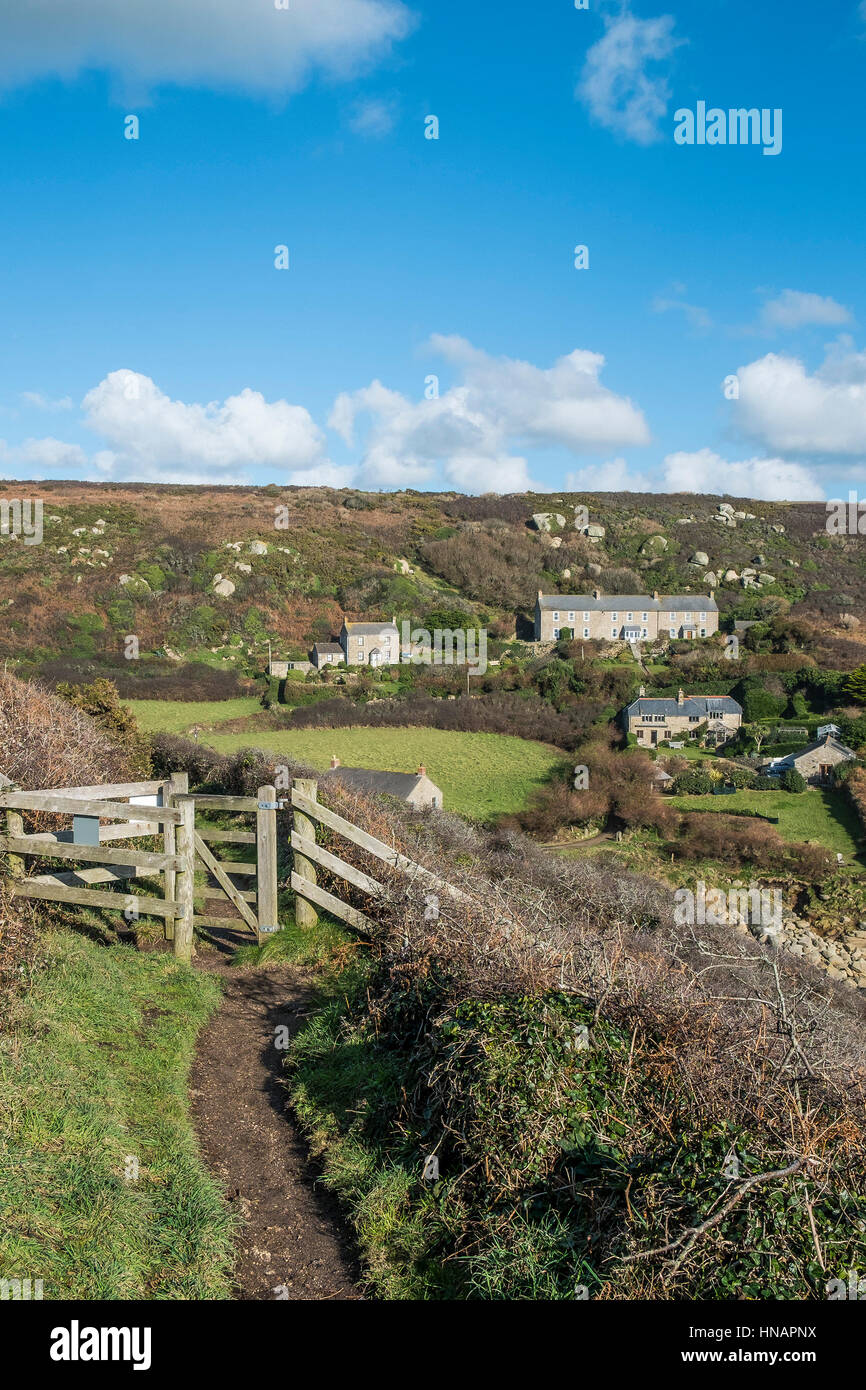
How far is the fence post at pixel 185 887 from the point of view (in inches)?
325

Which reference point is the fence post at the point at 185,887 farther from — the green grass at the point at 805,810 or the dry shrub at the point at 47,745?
the green grass at the point at 805,810

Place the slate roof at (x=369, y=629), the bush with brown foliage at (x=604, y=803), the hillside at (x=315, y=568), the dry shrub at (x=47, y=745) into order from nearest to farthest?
the dry shrub at (x=47, y=745), the bush with brown foliage at (x=604, y=803), the hillside at (x=315, y=568), the slate roof at (x=369, y=629)

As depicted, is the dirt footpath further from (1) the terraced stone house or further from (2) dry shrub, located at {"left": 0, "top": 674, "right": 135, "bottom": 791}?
(1) the terraced stone house

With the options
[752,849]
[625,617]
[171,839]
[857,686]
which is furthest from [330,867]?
[625,617]

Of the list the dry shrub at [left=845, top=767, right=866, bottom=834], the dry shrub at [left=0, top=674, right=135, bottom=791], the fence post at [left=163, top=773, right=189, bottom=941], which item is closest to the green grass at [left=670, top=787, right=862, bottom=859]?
the dry shrub at [left=845, top=767, right=866, bottom=834]

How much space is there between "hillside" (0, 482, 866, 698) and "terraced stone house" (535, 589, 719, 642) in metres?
2.79

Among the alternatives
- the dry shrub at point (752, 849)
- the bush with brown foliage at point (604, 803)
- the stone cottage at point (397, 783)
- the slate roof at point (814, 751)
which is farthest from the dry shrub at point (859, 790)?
the stone cottage at point (397, 783)

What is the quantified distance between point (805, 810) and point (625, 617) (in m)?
32.8

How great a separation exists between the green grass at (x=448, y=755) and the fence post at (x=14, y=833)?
21.2m

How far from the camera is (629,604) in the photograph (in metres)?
64.5

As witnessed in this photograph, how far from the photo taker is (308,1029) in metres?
6.79
